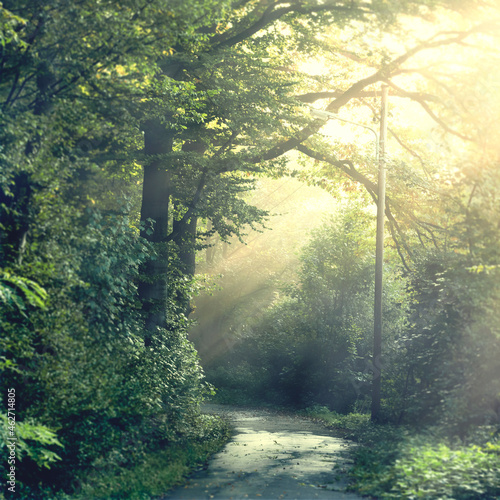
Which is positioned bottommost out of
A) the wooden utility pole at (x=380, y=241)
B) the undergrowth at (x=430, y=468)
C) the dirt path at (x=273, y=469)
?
the dirt path at (x=273, y=469)

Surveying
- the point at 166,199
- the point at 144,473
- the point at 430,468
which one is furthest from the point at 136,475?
the point at 166,199

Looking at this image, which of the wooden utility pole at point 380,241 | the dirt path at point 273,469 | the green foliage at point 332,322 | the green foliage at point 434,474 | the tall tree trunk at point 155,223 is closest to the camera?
the green foliage at point 434,474

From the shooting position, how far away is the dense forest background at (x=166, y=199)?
29.7ft

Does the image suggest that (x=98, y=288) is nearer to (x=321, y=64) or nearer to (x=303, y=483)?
(x=303, y=483)

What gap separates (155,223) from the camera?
53.9 feet

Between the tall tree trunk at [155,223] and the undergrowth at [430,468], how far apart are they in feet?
18.9

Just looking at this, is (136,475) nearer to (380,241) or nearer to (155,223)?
(155,223)

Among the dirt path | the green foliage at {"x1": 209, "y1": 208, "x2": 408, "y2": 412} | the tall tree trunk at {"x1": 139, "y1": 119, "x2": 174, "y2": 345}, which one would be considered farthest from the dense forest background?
the green foliage at {"x1": 209, "y1": 208, "x2": 408, "y2": 412}

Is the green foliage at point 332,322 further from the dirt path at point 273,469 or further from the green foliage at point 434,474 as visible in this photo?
the green foliage at point 434,474

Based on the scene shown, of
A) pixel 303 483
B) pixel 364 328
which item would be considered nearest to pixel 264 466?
pixel 303 483

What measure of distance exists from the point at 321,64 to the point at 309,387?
1690cm

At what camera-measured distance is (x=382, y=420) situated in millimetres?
17828

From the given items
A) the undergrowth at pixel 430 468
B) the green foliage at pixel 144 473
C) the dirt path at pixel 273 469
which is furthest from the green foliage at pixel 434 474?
the green foliage at pixel 144 473

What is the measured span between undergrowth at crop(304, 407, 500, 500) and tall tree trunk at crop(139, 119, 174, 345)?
18.9 ft
